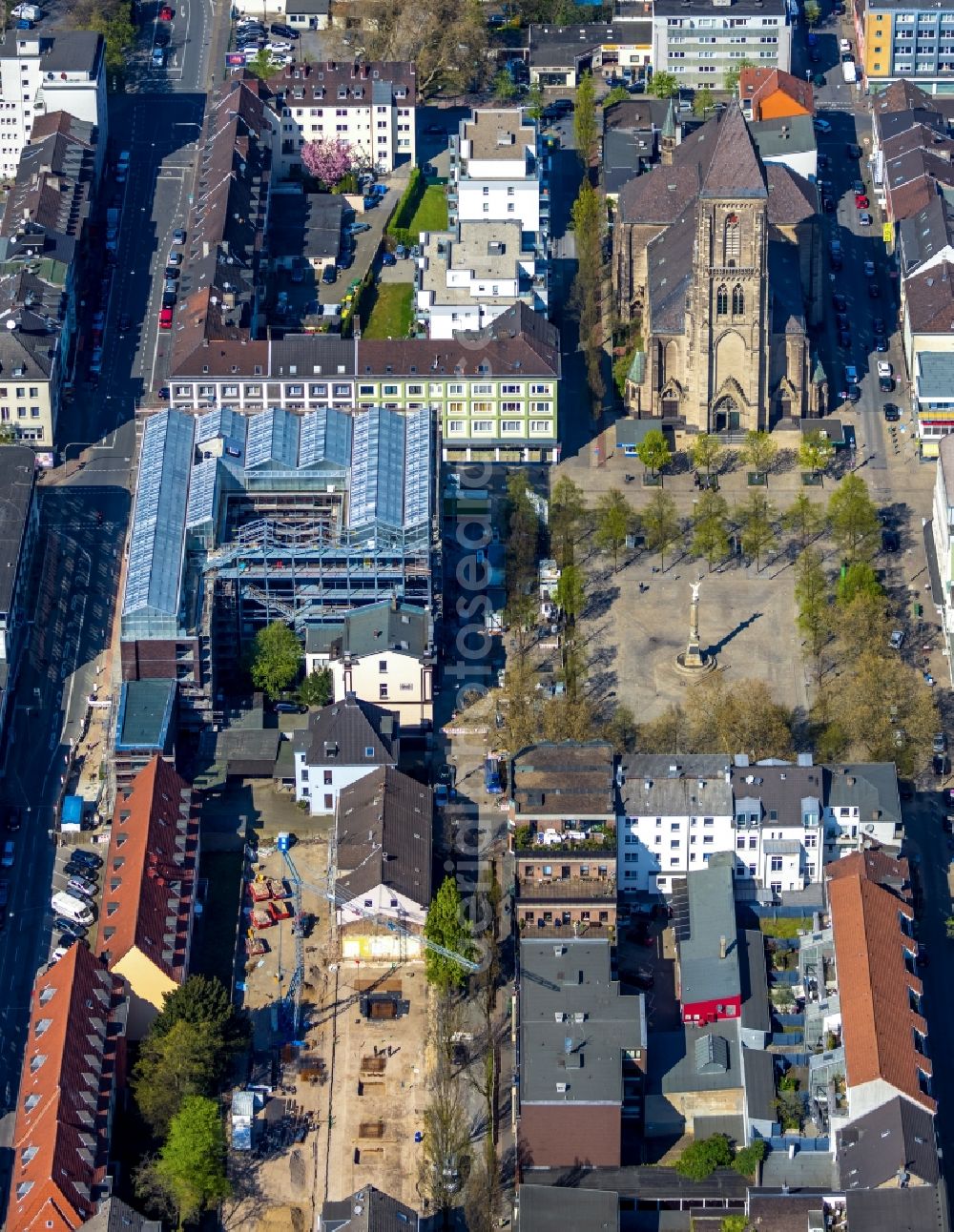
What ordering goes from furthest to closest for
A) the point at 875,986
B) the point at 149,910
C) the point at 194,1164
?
1. the point at 149,910
2. the point at 875,986
3. the point at 194,1164

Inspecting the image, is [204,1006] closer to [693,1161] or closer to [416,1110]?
[416,1110]

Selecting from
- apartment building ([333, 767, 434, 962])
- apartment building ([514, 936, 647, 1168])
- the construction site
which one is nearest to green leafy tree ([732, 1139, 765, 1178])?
apartment building ([514, 936, 647, 1168])

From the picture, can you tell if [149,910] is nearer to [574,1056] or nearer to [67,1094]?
[67,1094]

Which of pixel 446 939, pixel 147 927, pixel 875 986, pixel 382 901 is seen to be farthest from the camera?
pixel 382 901

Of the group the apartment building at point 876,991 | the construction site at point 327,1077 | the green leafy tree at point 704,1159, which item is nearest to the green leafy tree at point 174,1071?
the construction site at point 327,1077

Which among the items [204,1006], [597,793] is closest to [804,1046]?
[597,793]

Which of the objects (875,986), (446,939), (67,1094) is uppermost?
(446,939)

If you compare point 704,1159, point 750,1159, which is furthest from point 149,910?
point 750,1159

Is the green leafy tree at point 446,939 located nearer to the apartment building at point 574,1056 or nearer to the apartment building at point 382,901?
the apartment building at point 382,901
